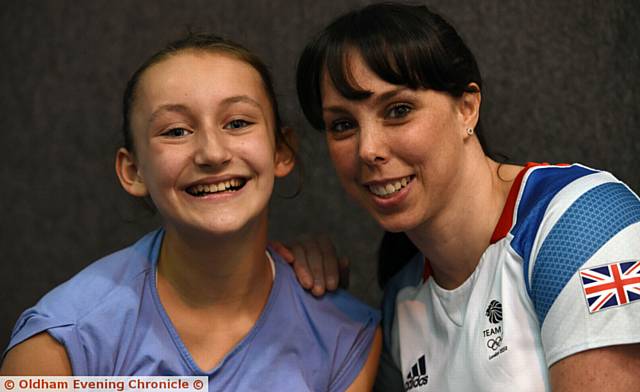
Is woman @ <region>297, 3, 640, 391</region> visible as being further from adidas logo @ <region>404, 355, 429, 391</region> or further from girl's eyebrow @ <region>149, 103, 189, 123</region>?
girl's eyebrow @ <region>149, 103, 189, 123</region>

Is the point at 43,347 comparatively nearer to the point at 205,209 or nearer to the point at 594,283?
the point at 205,209

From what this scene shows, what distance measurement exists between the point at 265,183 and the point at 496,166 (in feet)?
0.99

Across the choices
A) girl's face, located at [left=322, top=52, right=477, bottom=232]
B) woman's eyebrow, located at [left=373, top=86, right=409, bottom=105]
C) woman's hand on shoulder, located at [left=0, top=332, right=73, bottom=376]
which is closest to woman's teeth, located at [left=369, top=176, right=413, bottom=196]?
girl's face, located at [left=322, top=52, right=477, bottom=232]

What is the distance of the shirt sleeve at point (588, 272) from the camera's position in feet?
2.72

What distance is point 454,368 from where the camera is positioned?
1.00 meters

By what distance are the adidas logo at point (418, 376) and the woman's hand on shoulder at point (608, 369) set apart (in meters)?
0.25

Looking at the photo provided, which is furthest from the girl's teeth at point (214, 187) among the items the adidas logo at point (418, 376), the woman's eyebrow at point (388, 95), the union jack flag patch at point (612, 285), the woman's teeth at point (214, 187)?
the union jack flag patch at point (612, 285)

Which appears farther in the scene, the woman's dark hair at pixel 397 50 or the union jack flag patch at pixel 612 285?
the woman's dark hair at pixel 397 50

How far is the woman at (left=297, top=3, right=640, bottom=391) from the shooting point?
84 cm

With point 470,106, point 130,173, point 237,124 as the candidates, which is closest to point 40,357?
point 130,173

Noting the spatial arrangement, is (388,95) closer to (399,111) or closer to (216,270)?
(399,111)

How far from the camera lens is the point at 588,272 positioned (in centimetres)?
84

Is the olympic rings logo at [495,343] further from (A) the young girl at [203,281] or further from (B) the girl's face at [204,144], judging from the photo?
(B) the girl's face at [204,144]

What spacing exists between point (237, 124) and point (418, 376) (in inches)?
16.1
